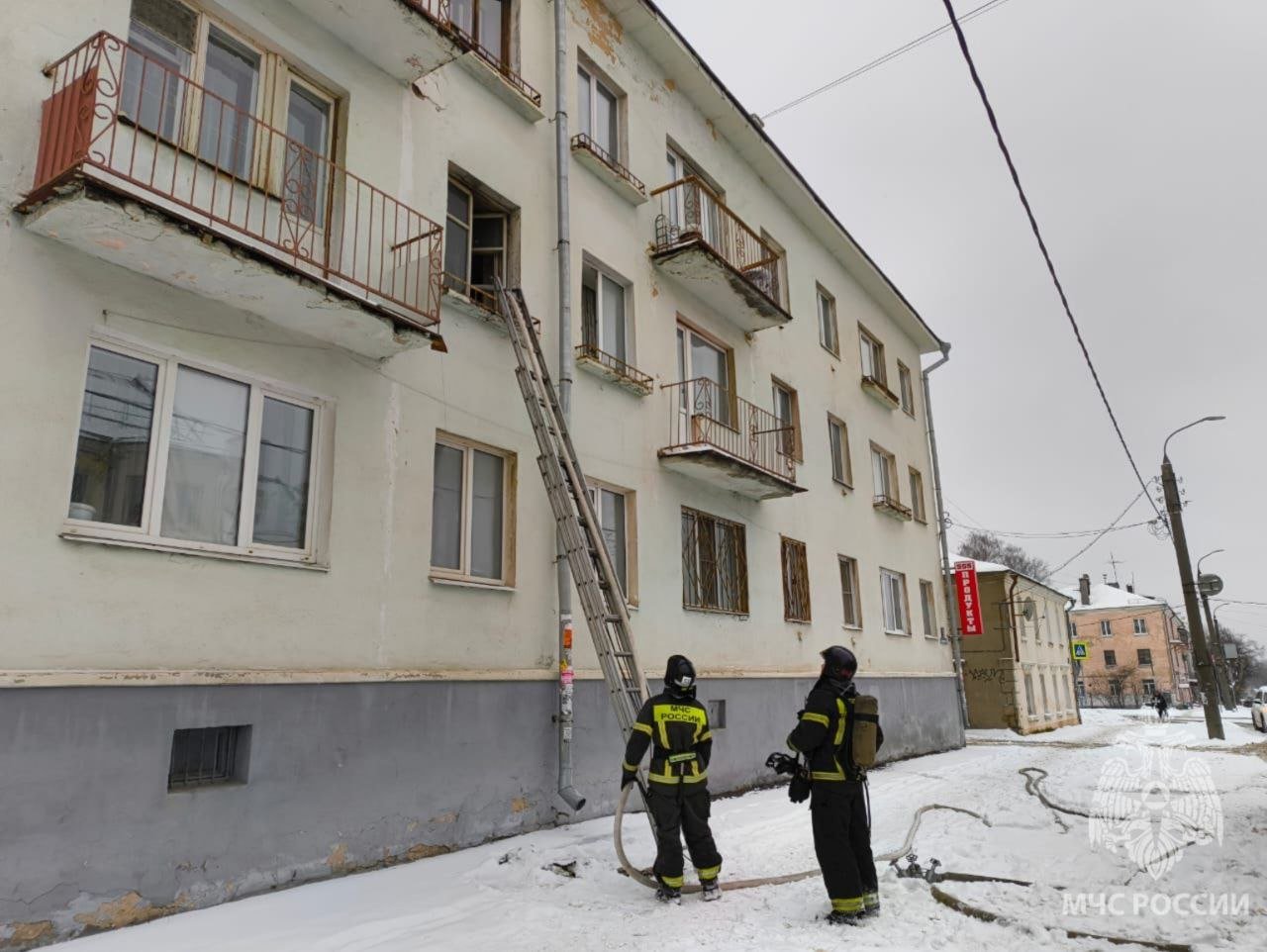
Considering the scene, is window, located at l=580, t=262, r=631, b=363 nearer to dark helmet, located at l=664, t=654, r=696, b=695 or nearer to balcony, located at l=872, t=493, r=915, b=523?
dark helmet, located at l=664, t=654, r=696, b=695

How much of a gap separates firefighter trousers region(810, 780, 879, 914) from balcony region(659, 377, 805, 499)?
19.4ft

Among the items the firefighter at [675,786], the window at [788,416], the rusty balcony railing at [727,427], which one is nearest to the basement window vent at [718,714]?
the rusty balcony railing at [727,427]

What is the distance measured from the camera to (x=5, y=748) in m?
4.61

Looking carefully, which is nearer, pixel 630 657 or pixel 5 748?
pixel 5 748

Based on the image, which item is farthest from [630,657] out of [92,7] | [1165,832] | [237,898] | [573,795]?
[92,7]

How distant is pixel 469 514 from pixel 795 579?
7.70 meters

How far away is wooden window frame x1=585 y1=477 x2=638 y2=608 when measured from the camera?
391 inches

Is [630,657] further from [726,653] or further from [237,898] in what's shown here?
[726,653]

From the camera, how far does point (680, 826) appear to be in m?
5.89

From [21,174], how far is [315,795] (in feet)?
15.5

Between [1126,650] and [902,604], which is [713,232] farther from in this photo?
[1126,650]

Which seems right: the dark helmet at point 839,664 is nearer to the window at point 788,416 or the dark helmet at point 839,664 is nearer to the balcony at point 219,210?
the balcony at point 219,210

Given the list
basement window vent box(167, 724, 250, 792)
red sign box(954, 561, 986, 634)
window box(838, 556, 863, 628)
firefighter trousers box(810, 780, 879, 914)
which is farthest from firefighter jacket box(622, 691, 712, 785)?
red sign box(954, 561, 986, 634)

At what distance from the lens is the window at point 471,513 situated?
7902 mm
